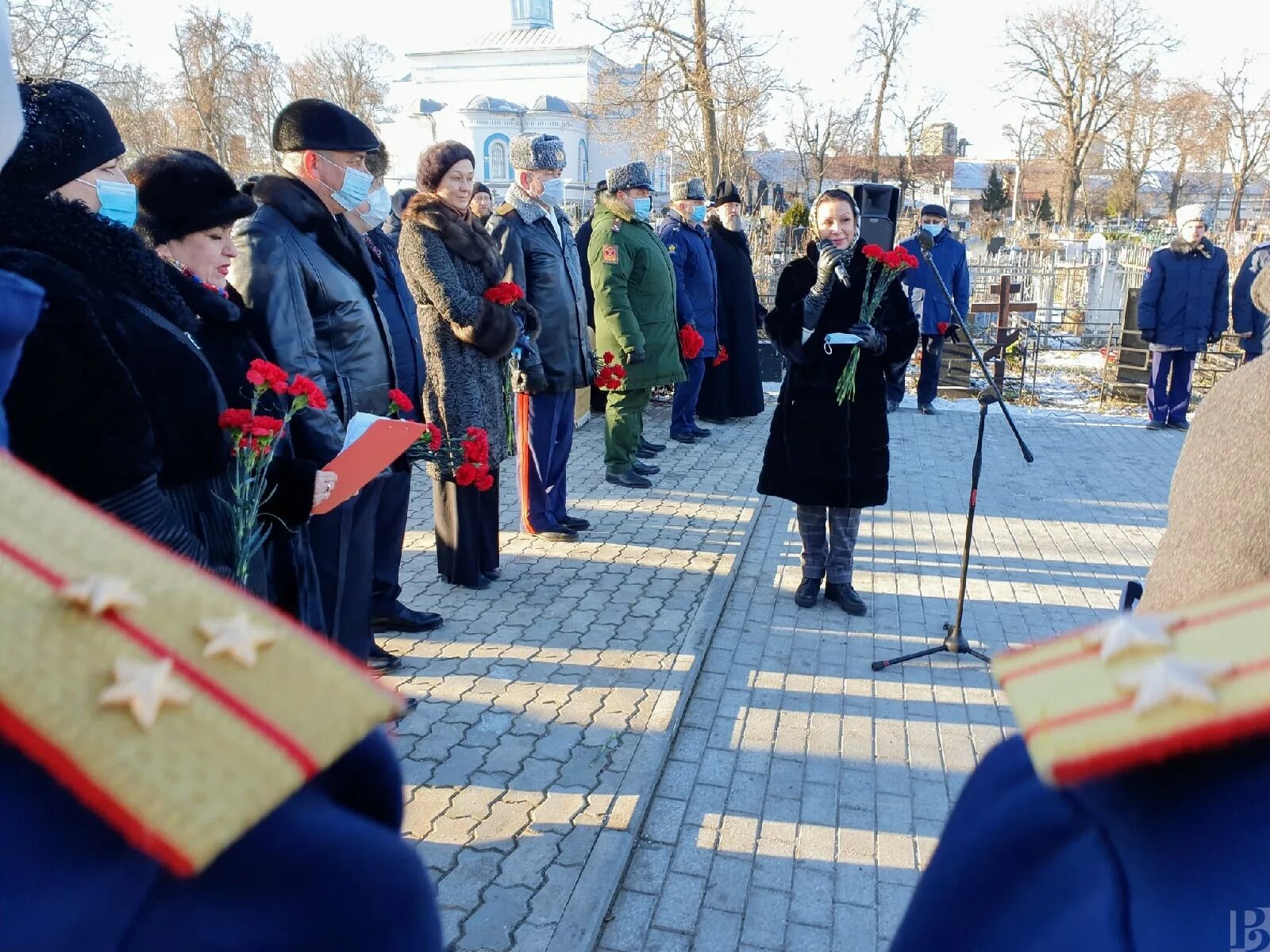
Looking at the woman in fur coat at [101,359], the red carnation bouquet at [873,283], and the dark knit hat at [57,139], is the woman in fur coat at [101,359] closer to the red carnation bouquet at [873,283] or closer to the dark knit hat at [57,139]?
the dark knit hat at [57,139]

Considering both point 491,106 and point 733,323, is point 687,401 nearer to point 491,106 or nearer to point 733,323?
point 733,323

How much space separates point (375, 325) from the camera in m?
3.47

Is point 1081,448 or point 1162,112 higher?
point 1162,112

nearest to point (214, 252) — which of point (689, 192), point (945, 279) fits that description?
point (689, 192)

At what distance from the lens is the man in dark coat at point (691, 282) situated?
800 centimetres

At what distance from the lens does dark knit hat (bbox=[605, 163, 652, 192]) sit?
269 inches

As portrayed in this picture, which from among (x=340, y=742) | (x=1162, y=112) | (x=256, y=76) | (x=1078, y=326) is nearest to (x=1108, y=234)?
(x=1078, y=326)

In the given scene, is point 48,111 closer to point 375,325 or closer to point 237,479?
point 237,479

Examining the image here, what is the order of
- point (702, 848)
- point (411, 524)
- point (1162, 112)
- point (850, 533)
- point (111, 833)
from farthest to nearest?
point (1162, 112)
point (411, 524)
point (850, 533)
point (702, 848)
point (111, 833)

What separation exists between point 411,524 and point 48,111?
4.58 metres

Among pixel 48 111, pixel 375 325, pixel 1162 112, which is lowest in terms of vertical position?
pixel 375 325

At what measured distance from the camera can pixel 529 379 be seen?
A: 5270 mm

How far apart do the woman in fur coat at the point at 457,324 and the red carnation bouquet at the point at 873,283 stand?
161cm

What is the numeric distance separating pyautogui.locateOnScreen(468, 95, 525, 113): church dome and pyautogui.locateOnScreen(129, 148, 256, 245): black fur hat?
49401 mm
